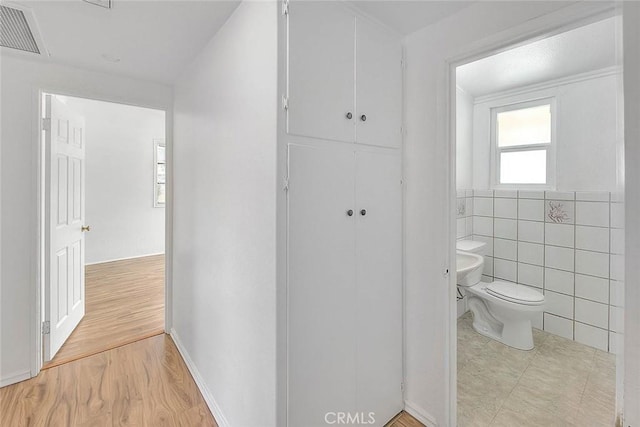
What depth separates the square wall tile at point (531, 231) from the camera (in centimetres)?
268

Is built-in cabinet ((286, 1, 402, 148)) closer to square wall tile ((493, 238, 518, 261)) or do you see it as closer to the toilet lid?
the toilet lid

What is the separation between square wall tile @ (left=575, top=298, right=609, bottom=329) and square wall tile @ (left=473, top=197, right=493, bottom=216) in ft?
3.47

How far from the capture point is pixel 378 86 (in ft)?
5.00

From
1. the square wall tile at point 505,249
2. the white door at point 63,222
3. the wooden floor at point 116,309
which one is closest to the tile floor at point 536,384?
the square wall tile at point 505,249

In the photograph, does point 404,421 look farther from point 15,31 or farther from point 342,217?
point 15,31

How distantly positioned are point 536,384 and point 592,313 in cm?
95

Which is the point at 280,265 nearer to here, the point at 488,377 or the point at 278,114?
the point at 278,114

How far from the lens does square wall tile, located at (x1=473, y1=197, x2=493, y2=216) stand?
9.85 feet

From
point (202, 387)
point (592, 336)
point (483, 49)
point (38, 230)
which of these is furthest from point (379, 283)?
point (38, 230)

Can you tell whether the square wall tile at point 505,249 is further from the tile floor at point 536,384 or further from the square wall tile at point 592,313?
the tile floor at point 536,384

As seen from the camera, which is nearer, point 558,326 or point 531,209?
point 558,326

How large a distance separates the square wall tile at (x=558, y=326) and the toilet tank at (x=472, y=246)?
0.80m

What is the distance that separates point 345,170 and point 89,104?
5.23m

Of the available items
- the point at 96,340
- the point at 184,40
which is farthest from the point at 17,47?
the point at 96,340
